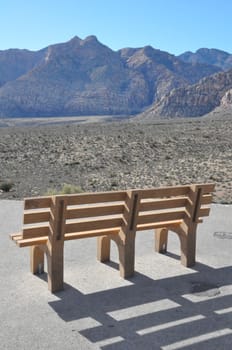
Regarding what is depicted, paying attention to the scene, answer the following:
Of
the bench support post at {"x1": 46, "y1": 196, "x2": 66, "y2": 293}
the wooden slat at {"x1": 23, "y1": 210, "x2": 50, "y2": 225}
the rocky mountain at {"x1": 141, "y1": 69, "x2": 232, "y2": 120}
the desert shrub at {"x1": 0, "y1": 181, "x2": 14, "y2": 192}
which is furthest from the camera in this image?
the rocky mountain at {"x1": 141, "y1": 69, "x2": 232, "y2": 120}

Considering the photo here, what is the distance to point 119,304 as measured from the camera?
17.1 ft

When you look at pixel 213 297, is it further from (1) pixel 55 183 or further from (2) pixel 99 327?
(1) pixel 55 183

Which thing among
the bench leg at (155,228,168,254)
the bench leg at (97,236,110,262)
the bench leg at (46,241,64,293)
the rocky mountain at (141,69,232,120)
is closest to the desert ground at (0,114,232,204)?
the bench leg at (155,228,168,254)

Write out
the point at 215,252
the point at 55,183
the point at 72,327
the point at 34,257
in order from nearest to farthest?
the point at 72,327 → the point at 34,257 → the point at 215,252 → the point at 55,183

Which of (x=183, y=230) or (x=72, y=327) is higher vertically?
(x=183, y=230)

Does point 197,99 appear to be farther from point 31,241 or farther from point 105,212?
point 31,241

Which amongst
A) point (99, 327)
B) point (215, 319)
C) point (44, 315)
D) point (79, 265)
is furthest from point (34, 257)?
point (215, 319)

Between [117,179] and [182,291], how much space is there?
14165 millimetres

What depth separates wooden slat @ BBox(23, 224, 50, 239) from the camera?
17.7 ft

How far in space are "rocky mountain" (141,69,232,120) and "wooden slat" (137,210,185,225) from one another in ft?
436

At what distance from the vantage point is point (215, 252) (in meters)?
7.23

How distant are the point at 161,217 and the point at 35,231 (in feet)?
5.11

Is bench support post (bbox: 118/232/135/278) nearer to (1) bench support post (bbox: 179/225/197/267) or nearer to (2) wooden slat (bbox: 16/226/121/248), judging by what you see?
(2) wooden slat (bbox: 16/226/121/248)

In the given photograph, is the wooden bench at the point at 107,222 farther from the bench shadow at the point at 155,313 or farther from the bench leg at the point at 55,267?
the bench shadow at the point at 155,313
